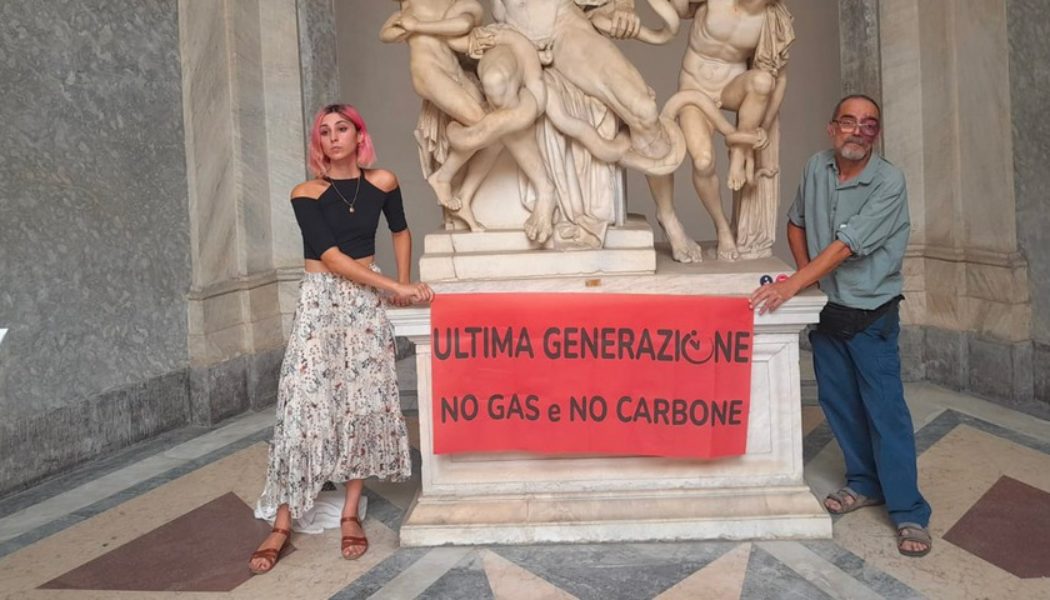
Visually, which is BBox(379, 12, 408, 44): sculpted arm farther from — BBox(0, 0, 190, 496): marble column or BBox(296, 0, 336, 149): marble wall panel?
BBox(296, 0, 336, 149): marble wall panel

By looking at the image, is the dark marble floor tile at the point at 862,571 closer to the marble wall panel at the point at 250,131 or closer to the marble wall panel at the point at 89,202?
the marble wall panel at the point at 89,202

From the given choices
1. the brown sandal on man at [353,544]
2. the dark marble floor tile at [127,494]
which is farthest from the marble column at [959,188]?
the dark marble floor tile at [127,494]

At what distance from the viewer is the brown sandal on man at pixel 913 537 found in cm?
343

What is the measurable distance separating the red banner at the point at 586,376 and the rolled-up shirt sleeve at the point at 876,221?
54cm

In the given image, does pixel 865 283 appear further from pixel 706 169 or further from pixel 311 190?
pixel 311 190

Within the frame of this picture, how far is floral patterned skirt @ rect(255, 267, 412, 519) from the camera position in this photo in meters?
3.55

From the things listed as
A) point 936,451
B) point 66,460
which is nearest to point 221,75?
point 66,460

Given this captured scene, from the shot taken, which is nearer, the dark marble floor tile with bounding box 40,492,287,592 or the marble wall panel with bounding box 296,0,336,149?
the dark marble floor tile with bounding box 40,492,287,592

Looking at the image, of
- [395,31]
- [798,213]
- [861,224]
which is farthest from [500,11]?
[861,224]

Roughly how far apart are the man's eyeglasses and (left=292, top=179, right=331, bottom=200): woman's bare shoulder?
6.03ft

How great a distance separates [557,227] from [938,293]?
3067 mm

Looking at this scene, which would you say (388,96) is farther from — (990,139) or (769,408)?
(769,408)

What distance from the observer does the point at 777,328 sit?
362 centimetres

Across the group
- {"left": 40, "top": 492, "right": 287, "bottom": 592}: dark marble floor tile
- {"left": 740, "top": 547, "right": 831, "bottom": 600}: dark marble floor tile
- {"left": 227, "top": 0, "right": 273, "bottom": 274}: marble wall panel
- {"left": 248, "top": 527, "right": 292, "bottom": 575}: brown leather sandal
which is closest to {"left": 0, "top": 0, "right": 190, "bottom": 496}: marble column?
{"left": 227, "top": 0, "right": 273, "bottom": 274}: marble wall panel
